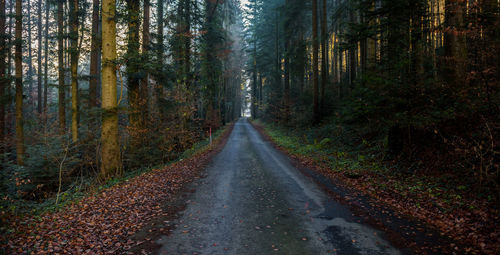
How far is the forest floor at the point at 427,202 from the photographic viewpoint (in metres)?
4.35

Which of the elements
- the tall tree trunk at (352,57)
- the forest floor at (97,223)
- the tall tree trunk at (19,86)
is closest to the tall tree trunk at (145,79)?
the forest floor at (97,223)

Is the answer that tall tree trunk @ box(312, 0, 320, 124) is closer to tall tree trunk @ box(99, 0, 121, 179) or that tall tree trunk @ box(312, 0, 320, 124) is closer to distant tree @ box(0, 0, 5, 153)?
tall tree trunk @ box(99, 0, 121, 179)

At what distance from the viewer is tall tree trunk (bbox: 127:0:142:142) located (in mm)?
10208

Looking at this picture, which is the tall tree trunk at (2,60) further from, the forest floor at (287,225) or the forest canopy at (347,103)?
the forest floor at (287,225)

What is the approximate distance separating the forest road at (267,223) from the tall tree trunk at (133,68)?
16.9ft

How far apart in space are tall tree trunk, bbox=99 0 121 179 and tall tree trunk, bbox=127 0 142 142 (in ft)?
3.07

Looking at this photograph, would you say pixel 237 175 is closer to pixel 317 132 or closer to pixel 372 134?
pixel 372 134

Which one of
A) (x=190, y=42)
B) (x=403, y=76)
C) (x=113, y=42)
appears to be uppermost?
(x=190, y=42)

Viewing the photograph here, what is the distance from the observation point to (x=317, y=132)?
18.8m

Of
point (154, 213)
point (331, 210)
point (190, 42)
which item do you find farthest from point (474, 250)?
point (190, 42)

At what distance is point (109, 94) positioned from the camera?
9.07 m

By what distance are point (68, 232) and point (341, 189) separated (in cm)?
702

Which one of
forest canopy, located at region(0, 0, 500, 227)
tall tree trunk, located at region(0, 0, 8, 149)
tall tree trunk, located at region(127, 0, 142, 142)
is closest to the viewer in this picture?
forest canopy, located at region(0, 0, 500, 227)

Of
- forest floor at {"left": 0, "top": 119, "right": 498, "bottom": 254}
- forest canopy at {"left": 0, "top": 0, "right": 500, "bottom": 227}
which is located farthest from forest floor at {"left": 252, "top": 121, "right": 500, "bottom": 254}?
forest canopy at {"left": 0, "top": 0, "right": 500, "bottom": 227}
